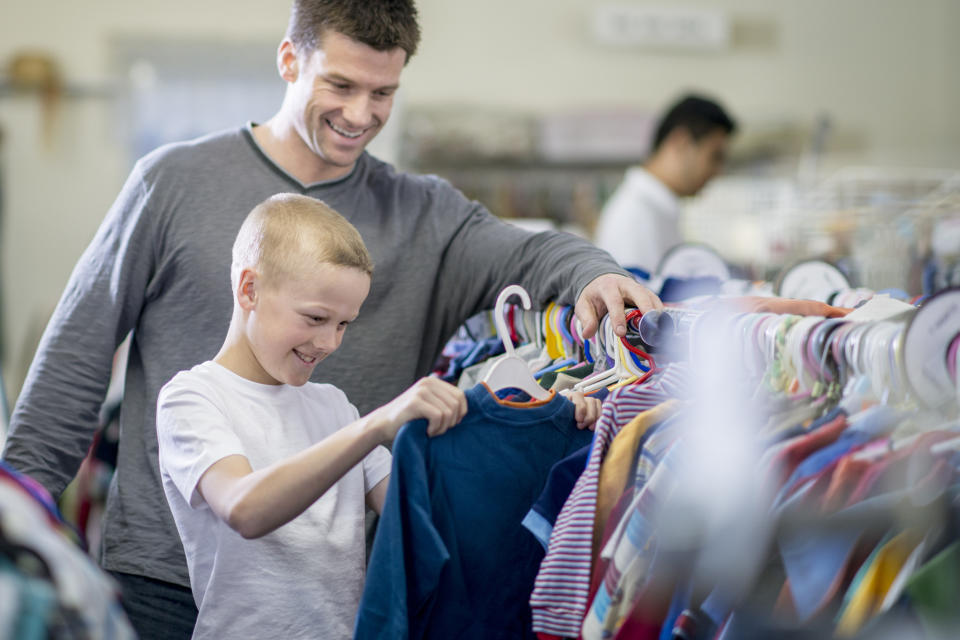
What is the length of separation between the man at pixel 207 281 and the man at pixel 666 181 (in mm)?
1657

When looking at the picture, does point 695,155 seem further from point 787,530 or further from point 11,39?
point 11,39

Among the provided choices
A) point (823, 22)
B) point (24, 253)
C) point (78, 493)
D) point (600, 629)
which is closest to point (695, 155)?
point (78, 493)

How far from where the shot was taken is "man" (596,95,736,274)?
10.6ft

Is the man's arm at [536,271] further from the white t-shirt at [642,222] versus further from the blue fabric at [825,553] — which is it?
the white t-shirt at [642,222]

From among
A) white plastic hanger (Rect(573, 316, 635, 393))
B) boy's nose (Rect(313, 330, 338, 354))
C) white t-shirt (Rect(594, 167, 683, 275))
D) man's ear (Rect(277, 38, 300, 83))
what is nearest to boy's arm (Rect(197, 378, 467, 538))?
boy's nose (Rect(313, 330, 338, 354))

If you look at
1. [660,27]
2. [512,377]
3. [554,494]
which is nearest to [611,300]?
[512,377]

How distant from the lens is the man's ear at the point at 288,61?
5.01 feet

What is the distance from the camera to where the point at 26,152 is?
533cm

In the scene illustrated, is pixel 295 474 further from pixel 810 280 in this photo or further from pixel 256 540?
pixel 810 280

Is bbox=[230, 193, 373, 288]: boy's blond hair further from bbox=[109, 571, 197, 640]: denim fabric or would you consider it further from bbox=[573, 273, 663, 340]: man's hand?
bbox=[109, 571, 197, 640]: denim fabric

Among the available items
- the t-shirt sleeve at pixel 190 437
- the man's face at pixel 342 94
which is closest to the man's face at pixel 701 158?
the man's face at pixel 342 94

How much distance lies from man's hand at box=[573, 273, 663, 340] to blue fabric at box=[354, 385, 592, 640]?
0.16 meters

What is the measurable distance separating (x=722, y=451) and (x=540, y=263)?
24.6 inches

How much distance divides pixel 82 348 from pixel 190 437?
0.42 meters
